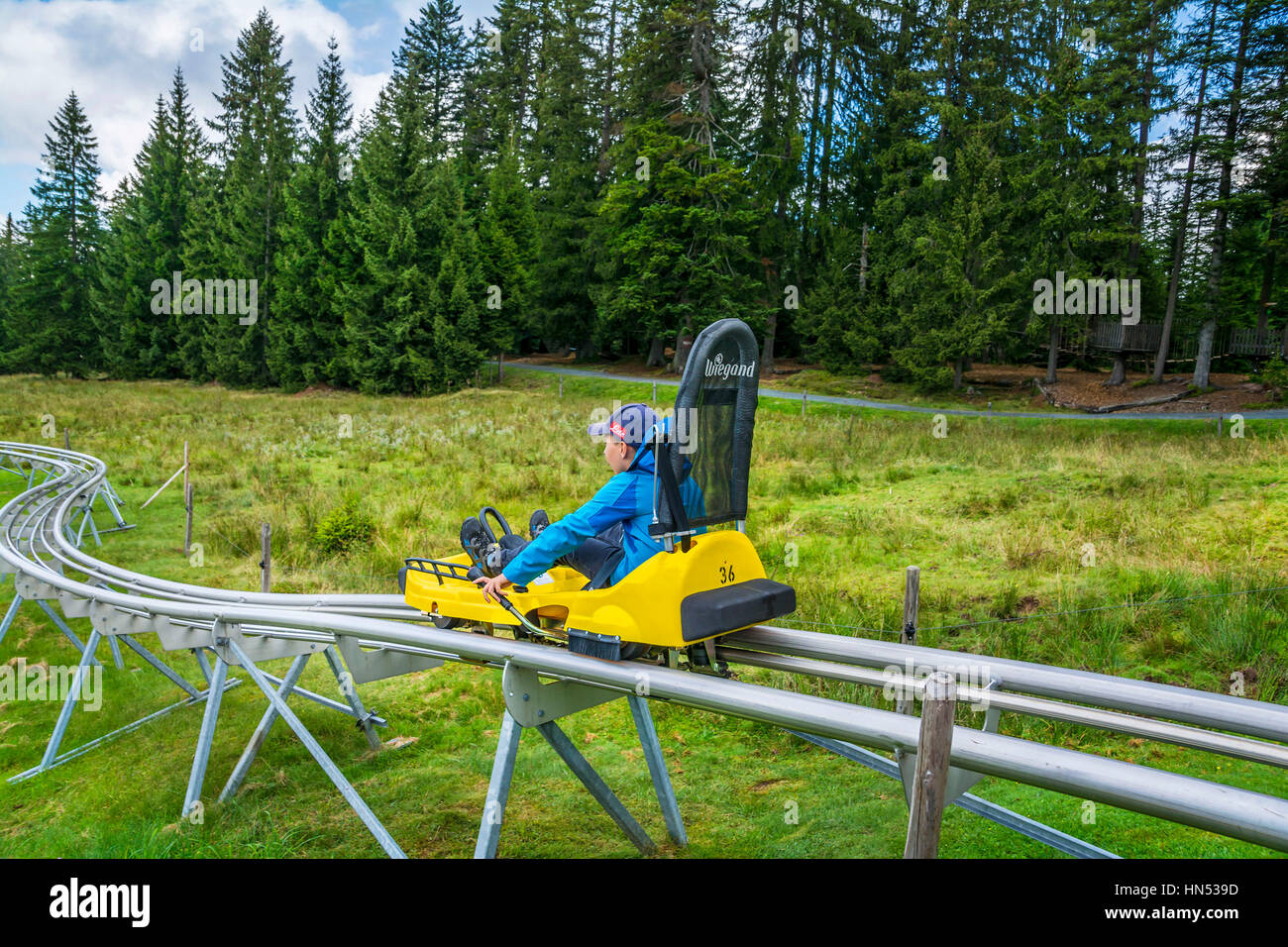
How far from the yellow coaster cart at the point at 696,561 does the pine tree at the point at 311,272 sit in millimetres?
42040

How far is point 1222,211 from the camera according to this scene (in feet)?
92.8

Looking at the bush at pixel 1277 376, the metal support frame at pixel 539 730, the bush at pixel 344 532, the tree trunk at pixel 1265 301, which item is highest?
the tree trunk at pixel 1265 301

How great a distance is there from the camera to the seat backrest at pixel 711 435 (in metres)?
4.07

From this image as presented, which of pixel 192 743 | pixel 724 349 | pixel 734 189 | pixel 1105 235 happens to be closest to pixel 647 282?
pixel 734 189

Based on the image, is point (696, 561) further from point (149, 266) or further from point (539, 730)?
point (149, 266)

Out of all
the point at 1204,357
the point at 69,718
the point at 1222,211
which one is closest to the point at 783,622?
the point at 69,718

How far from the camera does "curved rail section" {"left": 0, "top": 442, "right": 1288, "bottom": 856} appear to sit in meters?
2.72

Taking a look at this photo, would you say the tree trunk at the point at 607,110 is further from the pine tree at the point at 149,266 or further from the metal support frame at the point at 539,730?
the metal support frame at the point at 539,730

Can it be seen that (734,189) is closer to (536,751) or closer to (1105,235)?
(1105,235)

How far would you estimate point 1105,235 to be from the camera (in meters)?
29.0

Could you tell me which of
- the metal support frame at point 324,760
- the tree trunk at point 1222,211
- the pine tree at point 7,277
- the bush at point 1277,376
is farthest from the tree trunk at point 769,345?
the pine tree at point 7,277

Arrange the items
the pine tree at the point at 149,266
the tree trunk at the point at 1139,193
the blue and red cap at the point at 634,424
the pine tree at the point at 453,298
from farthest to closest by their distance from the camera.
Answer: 1. the pine tree at the point at 149,266
2. the pine tree at the point at 453,298
3. the tree trunk at the point at 1139,193
4. the blue and red cap at the point at 634,424

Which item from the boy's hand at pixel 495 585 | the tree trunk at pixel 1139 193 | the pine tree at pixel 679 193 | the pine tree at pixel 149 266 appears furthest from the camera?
the pine tree at pixel 149 266

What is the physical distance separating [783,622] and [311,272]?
41995mm
